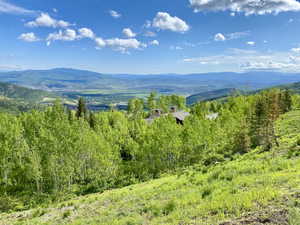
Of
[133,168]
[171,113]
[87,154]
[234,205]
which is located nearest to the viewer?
[234,205]

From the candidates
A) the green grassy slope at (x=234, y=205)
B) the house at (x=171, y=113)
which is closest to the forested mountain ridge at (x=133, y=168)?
the green grassy slope at (x=234, y=205)

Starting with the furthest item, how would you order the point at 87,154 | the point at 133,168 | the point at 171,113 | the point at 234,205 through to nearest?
the point at 171,113, the point at 133,168, the point at 87,154, the point at 234,205

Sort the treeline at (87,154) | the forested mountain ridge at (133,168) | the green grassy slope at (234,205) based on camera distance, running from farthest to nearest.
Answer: the treeline at (87,154) → the forested mountain ridge at (133,168) → the green grassy slope at (234,205)

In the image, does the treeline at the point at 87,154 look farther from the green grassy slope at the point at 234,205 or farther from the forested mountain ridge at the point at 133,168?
the green grassy slope at the point at 234,205

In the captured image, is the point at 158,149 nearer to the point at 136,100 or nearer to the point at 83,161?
the point at 83,161

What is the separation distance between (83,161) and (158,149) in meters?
11.8

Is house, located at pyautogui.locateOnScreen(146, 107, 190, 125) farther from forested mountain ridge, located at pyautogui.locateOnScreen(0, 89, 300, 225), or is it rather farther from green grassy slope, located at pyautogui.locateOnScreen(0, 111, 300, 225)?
green grassy slope, located at pyautogui.locateOnScreen(0, 111, 300, 225)

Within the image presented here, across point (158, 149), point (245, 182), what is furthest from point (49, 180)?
point (245, 182)

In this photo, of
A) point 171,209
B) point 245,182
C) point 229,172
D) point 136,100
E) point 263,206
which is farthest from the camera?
point 136,100

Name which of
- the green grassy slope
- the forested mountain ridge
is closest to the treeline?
the forested mountain ridge

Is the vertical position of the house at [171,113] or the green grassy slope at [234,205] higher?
the green grassy slope at [234,205]

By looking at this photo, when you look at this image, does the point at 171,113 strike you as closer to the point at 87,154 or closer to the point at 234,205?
the point at 87,154

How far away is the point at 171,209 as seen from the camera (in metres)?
11.7

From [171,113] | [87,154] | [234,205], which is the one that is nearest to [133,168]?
[87,154]
